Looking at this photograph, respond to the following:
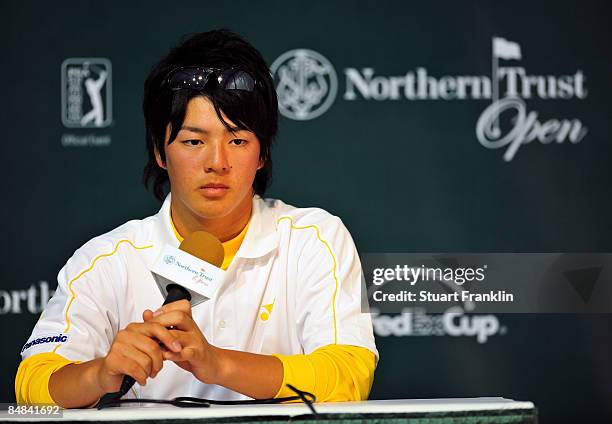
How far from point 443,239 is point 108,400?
7.20ft

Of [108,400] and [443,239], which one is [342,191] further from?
[108,400]

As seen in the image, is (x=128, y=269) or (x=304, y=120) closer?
(x=128, y=269)

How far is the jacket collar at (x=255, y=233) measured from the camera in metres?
1.83

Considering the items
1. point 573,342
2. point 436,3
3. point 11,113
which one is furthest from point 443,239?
point 11,113

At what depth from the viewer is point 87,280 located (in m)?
1.80

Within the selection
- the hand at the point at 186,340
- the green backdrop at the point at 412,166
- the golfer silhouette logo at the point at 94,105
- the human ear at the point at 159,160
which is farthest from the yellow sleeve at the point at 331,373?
the golfer silhouette logo at the point at 94,105

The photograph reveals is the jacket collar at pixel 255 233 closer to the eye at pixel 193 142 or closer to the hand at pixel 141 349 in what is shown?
the eye at pixel 193 142

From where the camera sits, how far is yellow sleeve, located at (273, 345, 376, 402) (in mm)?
1540

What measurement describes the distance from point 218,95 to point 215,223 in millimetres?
276

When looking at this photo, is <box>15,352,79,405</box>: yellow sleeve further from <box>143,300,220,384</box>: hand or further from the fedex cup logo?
the fedex cup logo

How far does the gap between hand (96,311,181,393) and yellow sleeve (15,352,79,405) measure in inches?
11.4

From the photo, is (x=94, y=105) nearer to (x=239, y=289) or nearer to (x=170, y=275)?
(x=239, y=289)

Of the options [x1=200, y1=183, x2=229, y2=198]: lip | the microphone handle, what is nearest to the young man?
[x1=200, y1=183, x2=229, y2=198]: lip

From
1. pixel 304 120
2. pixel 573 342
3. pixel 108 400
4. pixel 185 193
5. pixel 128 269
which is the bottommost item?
pixel 573 342
